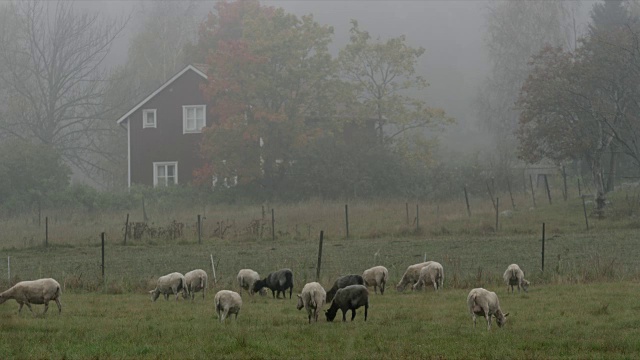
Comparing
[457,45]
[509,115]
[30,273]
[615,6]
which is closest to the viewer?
[30,273]

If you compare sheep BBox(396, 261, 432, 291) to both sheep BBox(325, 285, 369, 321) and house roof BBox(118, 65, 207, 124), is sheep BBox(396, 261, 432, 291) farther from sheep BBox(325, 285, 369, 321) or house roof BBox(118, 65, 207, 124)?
house roof BBox(118, 65, 207, 124)

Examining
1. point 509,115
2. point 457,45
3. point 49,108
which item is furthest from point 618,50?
point 457,45

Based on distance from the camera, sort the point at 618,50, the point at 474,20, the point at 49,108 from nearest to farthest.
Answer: the point at 618,50, the point at 49,108, the point at 474,20

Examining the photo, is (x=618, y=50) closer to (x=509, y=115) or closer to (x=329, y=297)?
(x=509, y=115)

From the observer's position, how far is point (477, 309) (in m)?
17.1

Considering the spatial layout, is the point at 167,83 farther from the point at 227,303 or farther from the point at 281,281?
the point at 227,303

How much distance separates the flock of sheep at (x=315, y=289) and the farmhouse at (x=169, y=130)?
131ft

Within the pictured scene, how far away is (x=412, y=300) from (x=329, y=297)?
6.60 ft

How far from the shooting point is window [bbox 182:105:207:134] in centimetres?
6425

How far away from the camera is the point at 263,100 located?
62.0 m

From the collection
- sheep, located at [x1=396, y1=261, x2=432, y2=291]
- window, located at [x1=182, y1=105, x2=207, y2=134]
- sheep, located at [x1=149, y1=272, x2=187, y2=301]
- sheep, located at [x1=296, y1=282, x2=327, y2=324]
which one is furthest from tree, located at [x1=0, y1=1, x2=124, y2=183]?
sheep, located at [x1=296, y1=282, x2=327, y2=324]

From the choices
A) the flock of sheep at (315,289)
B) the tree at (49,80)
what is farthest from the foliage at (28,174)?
the flock of sheep at (315,289)

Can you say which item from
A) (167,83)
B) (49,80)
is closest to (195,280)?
(167,83)

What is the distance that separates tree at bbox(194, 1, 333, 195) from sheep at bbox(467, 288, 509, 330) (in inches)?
1705
